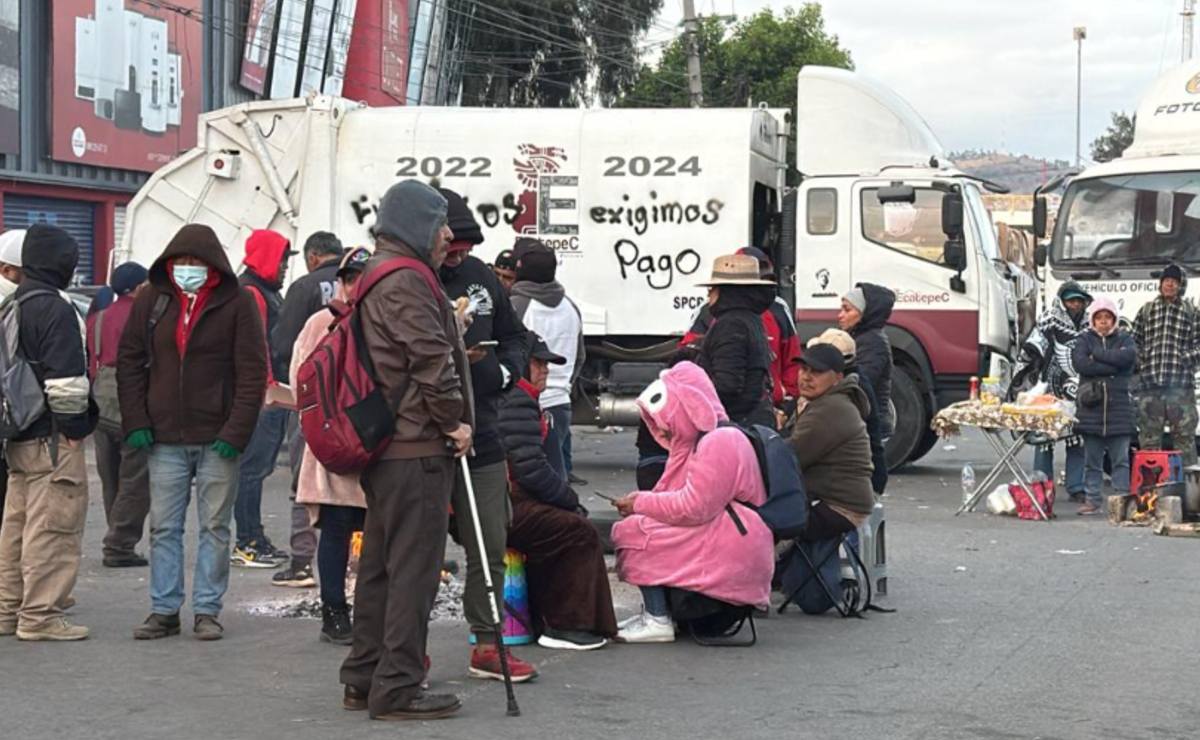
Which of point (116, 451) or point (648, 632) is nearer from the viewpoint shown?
point (648, 632)

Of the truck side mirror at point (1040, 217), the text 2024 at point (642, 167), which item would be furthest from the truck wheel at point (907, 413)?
the text 2024 at point (642, 167)

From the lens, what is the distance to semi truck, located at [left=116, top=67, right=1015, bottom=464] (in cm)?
1633

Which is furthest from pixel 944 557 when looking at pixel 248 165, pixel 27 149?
pixel 27 149

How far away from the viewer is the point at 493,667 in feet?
24.6

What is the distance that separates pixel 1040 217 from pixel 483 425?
11.1 meters

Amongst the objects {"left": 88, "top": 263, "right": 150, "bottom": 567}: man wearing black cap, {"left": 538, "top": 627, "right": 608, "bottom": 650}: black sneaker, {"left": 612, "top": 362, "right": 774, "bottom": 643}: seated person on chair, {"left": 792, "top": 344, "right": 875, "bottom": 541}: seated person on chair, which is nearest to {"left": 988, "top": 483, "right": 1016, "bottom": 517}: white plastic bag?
{"left": 792, "top": 344, "right": 875, "bottom": 541}: seated person on chair

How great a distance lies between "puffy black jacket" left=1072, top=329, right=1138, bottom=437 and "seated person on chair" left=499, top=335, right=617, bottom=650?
7365mm

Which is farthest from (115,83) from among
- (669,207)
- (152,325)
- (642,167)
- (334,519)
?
(334,519)

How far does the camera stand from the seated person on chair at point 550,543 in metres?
8.08

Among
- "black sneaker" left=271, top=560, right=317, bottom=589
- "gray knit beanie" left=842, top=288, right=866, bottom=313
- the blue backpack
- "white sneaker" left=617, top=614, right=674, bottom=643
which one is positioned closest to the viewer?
"white sneaker" left=617, top=614, right=674, bottom=643

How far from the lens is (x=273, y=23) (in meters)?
32.9

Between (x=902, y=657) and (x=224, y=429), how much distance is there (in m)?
3.22

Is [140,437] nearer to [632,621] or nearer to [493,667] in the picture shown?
[493,667]

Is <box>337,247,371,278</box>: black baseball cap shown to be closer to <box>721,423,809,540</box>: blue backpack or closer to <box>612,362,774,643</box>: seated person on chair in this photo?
<box>612,362,774,643</box>: seated person on chair
